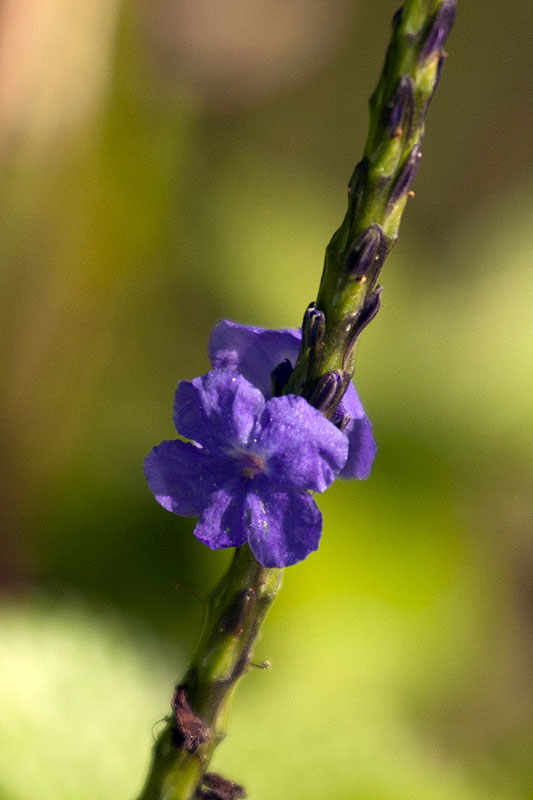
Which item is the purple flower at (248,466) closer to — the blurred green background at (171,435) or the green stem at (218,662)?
the green stem at (218,662)

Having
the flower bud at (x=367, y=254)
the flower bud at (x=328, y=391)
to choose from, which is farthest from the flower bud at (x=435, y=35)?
the flower bud at (x=328, y=391)

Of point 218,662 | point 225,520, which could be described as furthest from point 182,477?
point 218,662

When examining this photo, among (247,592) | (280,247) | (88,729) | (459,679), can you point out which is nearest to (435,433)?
(459,679)

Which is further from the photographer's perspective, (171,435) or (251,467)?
(171,435)

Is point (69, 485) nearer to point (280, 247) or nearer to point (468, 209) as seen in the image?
point (280, 247)

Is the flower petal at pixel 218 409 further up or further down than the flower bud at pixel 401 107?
further down

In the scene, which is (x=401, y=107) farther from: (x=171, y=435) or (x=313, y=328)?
(x=171, y=435)

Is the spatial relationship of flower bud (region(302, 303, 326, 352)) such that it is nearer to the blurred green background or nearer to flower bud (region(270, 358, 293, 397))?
flower bud (region(270, 358, 293, 397))
